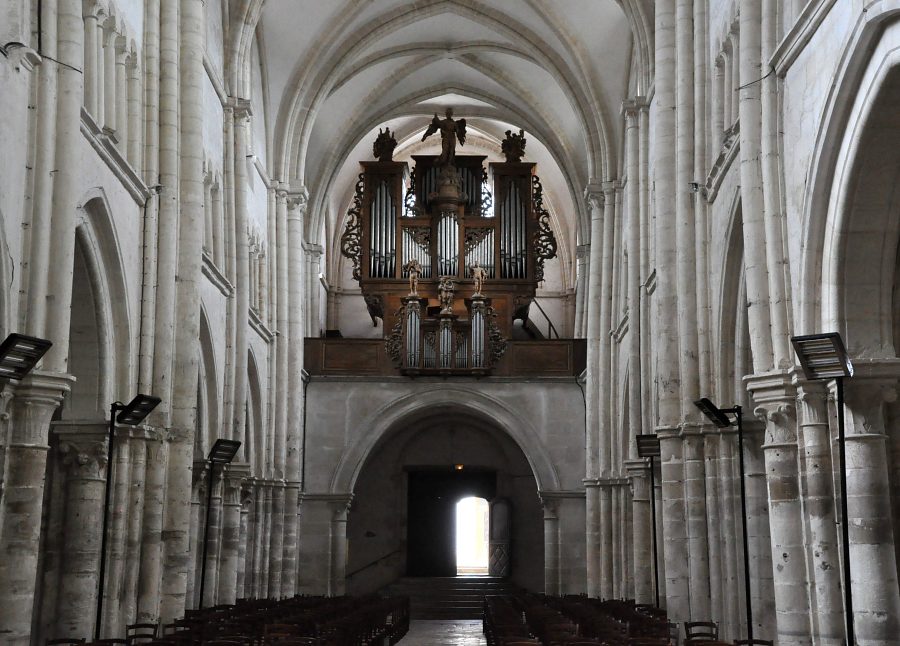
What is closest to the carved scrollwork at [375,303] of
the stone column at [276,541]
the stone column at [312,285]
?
the stone column at [312,285]

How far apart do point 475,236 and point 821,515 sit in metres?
24.8

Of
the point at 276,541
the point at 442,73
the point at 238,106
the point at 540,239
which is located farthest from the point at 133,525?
the point at 540,239

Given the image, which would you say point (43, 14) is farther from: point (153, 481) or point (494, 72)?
point (494, 72)

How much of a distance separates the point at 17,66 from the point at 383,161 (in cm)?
2472

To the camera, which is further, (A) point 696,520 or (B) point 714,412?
(A) point 696,520

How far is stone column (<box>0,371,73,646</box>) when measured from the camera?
39.9 feet

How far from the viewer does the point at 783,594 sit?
501 inches

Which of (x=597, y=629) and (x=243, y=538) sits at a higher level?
(x=243, y=538)

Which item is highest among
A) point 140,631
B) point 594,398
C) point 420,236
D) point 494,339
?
point 420,236

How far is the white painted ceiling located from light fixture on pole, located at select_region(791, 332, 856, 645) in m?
17.7

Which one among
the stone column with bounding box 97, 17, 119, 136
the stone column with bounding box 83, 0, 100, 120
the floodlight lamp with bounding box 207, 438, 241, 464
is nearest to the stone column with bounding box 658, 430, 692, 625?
the floodlight lamp with bounding box 207, 438, 241, 464

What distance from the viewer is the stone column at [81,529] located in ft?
50.1

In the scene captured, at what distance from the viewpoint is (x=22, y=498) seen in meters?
12.3

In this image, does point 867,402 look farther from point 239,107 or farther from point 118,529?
point 239,107
